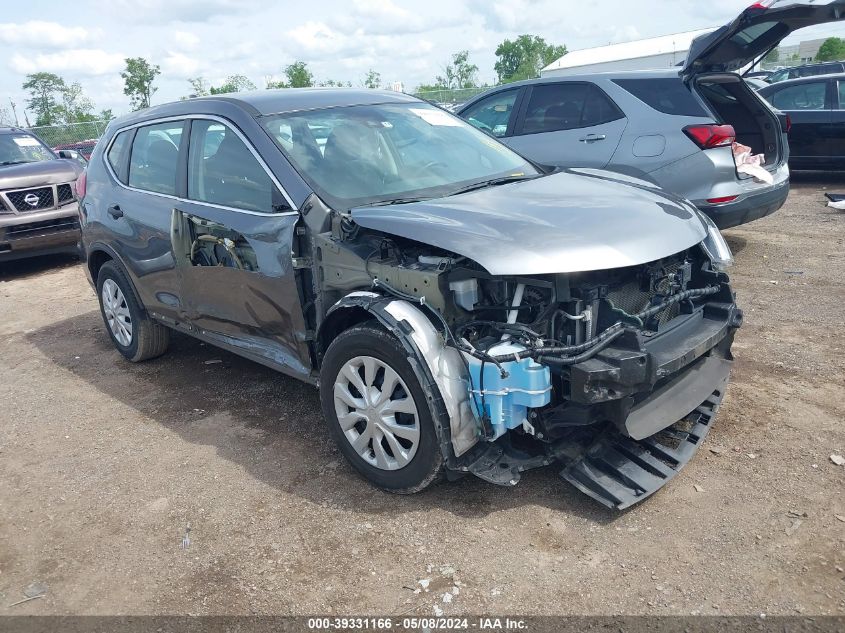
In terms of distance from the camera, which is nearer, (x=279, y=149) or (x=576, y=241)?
(x=576, y=241)

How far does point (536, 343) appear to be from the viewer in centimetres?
296

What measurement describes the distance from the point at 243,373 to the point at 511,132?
4090 millimetres

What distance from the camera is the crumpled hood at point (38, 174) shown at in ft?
29.0

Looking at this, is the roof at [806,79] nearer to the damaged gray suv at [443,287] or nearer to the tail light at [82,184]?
the damaged gray suv at [443,287]

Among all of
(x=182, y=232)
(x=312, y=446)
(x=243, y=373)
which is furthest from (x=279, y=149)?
(x=243, y=373)

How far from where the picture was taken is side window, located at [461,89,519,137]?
25.2 ft

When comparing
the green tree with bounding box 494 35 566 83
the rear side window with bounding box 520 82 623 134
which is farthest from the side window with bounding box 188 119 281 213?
the green tree with bounding box 494 35 566 83

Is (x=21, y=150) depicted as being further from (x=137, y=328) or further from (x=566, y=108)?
(x=566, y=108)

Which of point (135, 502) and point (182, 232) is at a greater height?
point (182, 232)

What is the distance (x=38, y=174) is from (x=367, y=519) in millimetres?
7991

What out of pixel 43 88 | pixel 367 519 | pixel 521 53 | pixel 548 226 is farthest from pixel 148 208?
pixel 521 53

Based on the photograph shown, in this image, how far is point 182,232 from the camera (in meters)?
4.41

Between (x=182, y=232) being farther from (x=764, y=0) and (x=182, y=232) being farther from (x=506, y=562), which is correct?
(x=764, y=0)

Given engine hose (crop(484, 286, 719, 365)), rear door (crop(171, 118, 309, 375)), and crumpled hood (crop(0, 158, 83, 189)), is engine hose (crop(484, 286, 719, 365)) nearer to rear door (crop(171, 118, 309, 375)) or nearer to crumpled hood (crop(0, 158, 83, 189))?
rear door (crop(171, 118, 309, 375))
